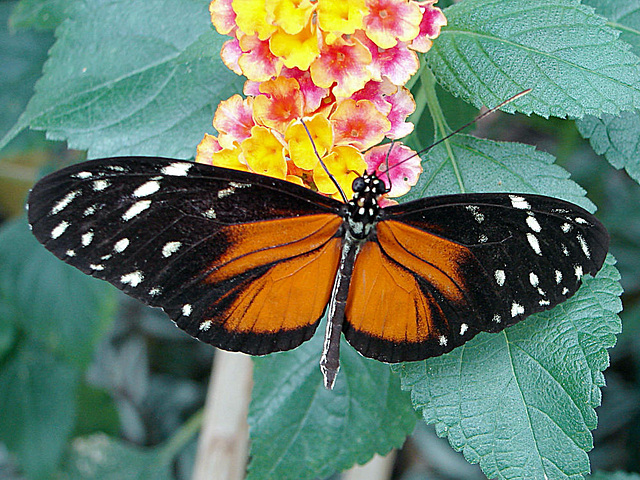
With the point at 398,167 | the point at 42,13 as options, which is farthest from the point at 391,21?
the point at 42,13

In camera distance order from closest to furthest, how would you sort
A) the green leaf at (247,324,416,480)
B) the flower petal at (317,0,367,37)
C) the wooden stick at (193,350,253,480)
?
the flower petal at (317,0,367,37) < the green leaf at (247,324,416,480) < the wooden stick at (193,350,253,480)

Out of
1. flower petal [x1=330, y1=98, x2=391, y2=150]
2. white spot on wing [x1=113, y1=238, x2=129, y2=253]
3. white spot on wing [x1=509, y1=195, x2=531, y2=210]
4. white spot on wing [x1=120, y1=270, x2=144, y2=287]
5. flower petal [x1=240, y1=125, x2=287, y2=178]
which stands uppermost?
flower petal [x1=330, y1=98, x2=391, y2=150]

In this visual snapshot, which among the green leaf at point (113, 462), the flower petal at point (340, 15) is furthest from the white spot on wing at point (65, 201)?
the green leaf at point (113, 462)

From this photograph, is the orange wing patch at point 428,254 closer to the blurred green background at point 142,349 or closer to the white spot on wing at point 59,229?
the white spot on wing at point 59,229

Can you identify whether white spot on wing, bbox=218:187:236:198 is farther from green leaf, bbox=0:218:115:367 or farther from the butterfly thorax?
green leaf, bbox=0:218:115:367

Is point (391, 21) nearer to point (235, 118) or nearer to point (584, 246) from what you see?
point (235, 118)

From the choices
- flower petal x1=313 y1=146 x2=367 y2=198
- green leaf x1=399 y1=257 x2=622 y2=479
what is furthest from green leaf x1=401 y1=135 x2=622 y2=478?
flower petal x1=313 y1=146 x2=367 y2=198
